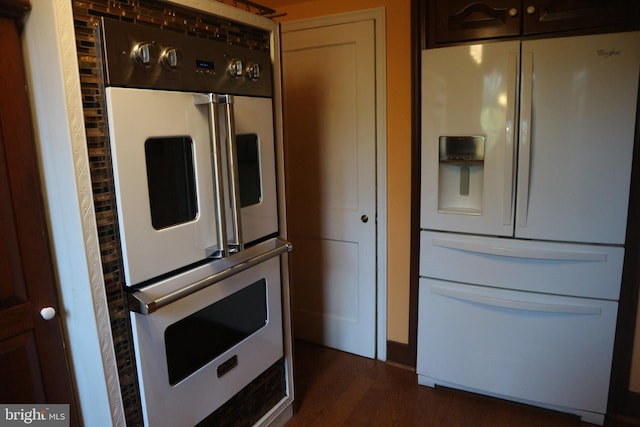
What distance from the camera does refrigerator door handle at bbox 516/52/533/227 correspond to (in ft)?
6.29

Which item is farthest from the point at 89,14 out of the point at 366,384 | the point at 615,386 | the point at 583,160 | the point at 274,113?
the point at 615,386

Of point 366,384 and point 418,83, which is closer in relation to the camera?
point 418,83

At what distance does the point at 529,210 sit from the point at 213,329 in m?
1.50

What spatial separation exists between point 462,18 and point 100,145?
1687 mm

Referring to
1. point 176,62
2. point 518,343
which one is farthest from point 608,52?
point 176,62

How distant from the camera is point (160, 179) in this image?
136cm

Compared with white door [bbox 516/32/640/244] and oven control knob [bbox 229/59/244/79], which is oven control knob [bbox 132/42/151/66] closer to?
oven control knob [bbox 229/59/244/79]

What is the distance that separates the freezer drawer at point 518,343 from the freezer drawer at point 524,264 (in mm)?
47

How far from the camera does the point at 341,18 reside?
243cm

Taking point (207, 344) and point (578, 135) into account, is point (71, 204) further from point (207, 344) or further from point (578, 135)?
point (578, 135)

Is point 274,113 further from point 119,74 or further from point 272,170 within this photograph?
point 119,74

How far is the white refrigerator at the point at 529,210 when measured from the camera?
1.87 meters

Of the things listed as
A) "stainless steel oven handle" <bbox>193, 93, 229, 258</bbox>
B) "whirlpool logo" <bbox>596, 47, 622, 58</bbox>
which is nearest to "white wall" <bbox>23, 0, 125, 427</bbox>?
"stainless steel oven handle" <bbox>193, 93, 229, 258</bbox>

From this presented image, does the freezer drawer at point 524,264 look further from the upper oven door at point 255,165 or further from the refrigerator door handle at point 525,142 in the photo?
the upper oven door at point 255,165
